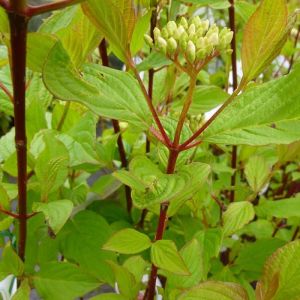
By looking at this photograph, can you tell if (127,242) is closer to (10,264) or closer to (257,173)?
(10,264)

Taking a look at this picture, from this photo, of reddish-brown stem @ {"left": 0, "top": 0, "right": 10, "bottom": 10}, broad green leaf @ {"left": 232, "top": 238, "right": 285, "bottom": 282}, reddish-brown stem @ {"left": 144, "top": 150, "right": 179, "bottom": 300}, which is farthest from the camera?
broad green leaf @ {"left": 232, "top": 238, "right": 285, "bottom": 282}

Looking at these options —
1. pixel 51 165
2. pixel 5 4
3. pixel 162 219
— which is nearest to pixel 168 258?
pixel 162 219

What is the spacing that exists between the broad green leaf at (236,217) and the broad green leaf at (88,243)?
0.45 feet

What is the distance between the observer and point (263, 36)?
383 millimetres

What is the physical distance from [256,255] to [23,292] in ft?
1.05

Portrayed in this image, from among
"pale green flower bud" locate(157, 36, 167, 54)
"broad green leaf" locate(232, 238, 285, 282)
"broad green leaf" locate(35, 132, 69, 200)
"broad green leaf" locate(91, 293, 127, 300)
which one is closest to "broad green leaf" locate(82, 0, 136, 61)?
"pale green flower bud" locate(157, 36, 167, 54)

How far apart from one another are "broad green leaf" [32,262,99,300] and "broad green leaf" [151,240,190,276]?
128mm

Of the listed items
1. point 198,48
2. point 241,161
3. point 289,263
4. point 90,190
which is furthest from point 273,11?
point 241,161

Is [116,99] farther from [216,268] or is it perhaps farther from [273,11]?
[216,268]

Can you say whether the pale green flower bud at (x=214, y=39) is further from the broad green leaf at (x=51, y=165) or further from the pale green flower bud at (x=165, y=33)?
the broad green leaf at (x=51, y=165)

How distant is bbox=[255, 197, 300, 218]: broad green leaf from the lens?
0.59m

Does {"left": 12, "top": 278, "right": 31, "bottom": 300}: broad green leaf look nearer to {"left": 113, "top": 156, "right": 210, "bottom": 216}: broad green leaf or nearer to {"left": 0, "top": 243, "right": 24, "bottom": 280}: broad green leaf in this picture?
{"left": 0, "top": 243, "right": 24, "bottom": 280}: broad green leaf

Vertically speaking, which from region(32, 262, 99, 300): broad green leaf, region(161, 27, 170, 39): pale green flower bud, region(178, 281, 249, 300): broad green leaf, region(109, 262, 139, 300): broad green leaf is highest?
region(161, 27, 170, 39): pale green flower bud

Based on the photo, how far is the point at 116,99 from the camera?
16.3 inches
